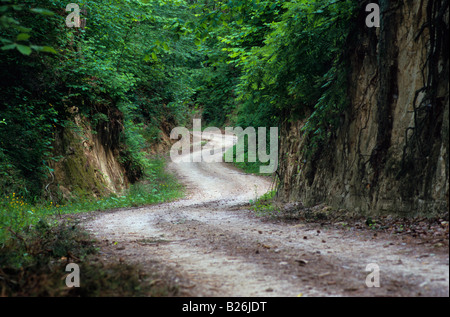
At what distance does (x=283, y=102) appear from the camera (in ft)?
39.4

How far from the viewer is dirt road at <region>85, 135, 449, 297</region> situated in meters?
4.10

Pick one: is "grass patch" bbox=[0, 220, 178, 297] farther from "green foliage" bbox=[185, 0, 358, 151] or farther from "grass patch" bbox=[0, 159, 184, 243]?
"green foliage" bbox=[185, 0, 358, 151]

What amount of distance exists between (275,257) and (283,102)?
7226mm

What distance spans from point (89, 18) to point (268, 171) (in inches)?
649

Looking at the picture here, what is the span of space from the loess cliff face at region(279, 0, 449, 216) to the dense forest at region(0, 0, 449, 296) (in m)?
0.03

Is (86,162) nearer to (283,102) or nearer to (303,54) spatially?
(283,102)

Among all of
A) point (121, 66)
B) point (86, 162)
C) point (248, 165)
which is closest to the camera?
point (86, 162)

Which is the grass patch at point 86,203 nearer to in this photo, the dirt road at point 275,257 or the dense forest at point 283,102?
the dense forest at point 283,102

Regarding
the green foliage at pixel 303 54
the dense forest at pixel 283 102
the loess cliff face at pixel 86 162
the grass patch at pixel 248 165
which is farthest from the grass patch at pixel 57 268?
the grass patch at pixel 248 165

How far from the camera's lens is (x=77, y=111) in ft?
53.2

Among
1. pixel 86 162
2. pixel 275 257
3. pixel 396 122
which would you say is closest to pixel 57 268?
pixel 275 257

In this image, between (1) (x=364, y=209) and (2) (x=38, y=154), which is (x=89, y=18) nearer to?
(2) (x=38, y=154)

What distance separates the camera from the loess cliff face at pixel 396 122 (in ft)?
23.2

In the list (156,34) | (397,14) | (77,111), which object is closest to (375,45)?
(397,14)
